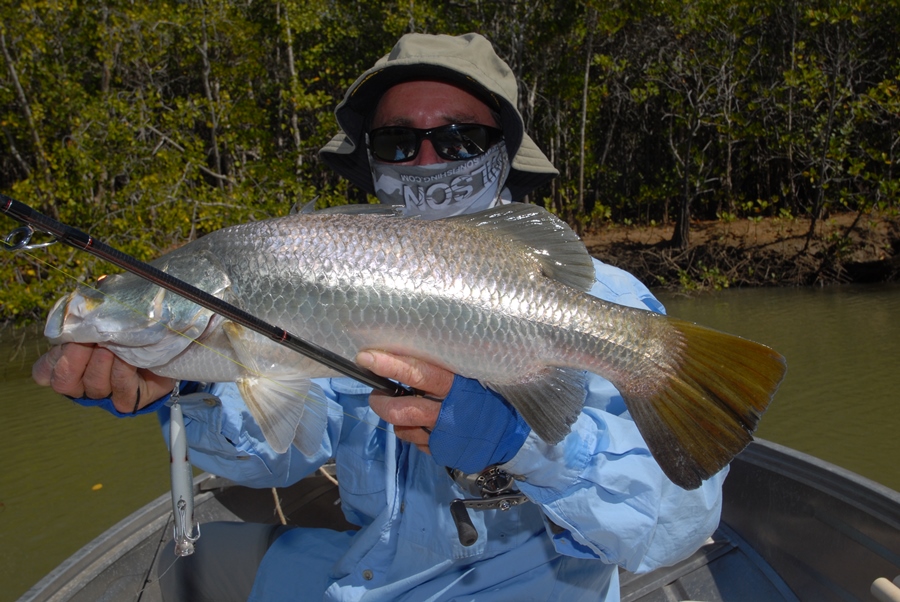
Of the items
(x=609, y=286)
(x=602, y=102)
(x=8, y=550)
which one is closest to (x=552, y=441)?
(x=609, y=286)

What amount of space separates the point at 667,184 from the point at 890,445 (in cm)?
1307

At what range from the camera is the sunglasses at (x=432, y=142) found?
2771 mm

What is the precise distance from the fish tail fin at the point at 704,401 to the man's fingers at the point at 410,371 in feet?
1.71

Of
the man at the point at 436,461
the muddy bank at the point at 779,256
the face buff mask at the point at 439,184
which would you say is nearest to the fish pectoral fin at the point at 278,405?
the man at the point at 436,461

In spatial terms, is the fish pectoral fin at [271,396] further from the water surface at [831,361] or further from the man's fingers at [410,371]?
the water surface at [831,361]

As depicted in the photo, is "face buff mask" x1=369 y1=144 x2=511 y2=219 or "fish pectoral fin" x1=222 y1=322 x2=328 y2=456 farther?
"face buff mask" x1=369 y1=144 x2=511 y2=219

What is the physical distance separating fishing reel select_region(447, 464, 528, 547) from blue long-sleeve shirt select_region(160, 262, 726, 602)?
0.23 ft

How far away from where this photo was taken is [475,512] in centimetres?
211

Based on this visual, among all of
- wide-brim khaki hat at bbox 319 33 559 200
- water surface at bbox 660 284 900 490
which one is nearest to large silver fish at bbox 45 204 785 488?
wide-brim khaki hat at bbox 319 33 559 200

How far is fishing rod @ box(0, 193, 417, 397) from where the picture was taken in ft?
4.93

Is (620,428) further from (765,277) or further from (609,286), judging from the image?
(765,277)

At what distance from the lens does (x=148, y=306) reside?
1874mm

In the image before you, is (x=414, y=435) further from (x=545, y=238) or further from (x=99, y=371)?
(x=99, y=371)

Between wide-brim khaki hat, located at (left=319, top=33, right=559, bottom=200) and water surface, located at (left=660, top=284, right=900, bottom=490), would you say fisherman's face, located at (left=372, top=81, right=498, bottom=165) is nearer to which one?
wide-brim khaki hat, located at (left=319, top=33, right=559, bottom=200)
